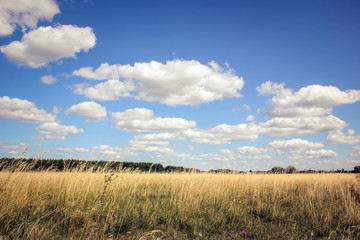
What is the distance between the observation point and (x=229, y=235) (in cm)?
405

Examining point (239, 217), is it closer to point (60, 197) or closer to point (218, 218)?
point (218, 218)

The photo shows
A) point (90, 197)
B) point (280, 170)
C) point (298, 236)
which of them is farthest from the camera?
point (280, 170)

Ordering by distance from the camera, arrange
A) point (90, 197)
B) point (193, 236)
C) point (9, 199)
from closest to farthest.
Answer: point (193, 236), point (9, 199), point (90, 197)

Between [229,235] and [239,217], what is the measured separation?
1.05m

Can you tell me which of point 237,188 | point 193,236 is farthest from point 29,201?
point 237,188

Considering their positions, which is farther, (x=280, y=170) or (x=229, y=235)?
(x=280, y=170)

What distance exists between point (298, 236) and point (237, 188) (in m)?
4.32

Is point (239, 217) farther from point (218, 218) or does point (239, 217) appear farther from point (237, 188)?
point (237, 188)

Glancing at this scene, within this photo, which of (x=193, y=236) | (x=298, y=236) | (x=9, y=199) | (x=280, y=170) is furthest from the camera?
(x=280, y=170)

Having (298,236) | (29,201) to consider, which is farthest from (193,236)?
(29,201)

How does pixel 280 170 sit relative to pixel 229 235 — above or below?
above

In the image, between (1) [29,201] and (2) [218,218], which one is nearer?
(2) [218,218]

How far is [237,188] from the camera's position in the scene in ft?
27.7

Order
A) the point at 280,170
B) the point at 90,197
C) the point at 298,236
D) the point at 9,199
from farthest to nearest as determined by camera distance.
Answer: the point at 280,170 < the point at 90,197 < the point at 9,199 < the point at 298,236
